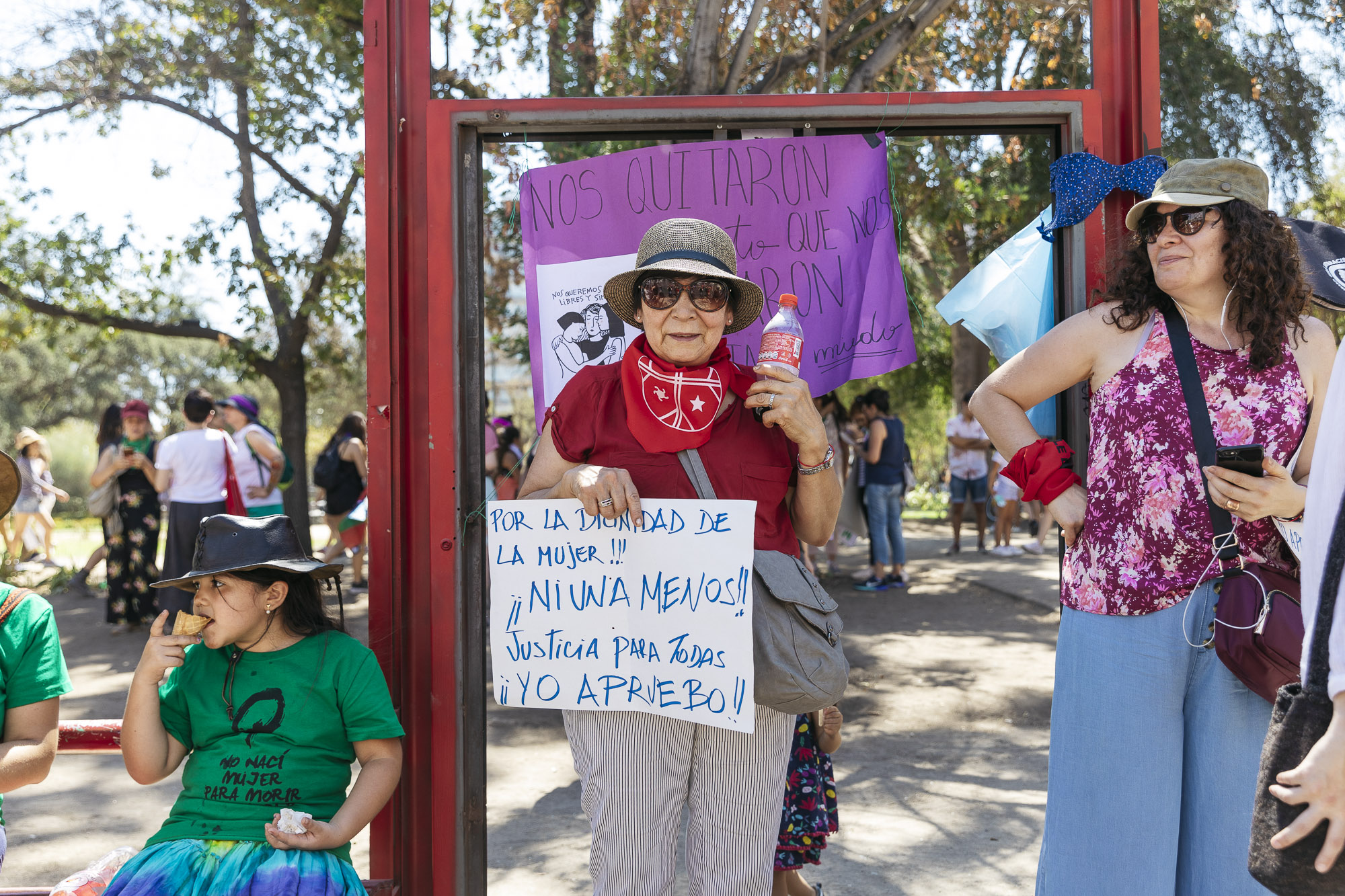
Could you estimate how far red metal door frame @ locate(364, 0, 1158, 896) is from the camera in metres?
2.67

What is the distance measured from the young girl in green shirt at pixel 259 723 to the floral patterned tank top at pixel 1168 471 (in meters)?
1.65

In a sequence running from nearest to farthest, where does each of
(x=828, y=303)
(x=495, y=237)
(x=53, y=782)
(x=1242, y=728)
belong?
(x=1242, y=728) → (x=828, y=303) → (x=53, y=782) → (x=495, y=237)

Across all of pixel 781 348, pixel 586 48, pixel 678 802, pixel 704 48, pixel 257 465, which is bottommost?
pixel 678 802

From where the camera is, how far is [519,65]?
28.7 ft

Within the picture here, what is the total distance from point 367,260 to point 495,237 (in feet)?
24.8

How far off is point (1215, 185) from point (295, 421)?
→ 10.1 metres

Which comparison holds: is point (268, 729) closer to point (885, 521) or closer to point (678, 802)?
point (678, 802)

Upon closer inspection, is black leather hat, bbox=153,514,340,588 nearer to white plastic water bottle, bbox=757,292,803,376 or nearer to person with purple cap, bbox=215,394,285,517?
white plastic water bottle, bbox=757,292,803,376

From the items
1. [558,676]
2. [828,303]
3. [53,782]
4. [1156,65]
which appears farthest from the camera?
[53,782]

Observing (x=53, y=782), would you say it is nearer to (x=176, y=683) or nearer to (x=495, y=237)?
(x=176, y=683)

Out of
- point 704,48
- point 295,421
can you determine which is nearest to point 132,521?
point 295,421

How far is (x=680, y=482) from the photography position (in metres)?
2.25

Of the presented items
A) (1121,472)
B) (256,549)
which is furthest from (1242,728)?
(256,549)

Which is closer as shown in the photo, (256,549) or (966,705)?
(256,549)
